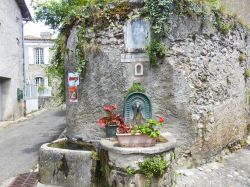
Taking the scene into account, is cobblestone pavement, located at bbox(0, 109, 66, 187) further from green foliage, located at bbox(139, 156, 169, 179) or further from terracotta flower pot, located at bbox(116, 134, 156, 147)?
green foliage, located at bbox(139, 156, 169, 179)

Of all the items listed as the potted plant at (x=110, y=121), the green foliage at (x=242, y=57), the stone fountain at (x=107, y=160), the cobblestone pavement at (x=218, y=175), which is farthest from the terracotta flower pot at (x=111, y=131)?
the green foliage at (x=242, y=57)

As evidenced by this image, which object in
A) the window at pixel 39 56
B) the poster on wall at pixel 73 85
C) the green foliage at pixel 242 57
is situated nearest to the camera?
the poster on wall at pixel 73 85

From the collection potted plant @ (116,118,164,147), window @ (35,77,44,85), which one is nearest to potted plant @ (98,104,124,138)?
potted plant @ (116,118,164,147)

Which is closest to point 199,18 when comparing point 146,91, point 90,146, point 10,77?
point 146,91

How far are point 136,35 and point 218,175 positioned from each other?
3175mm

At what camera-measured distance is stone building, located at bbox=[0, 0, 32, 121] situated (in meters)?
17.5

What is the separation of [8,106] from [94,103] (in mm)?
12762

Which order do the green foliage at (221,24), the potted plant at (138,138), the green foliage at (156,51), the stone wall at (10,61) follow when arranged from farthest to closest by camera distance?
the stone wall at (10,61), the green foliage at (221,24), the green foliage at (156,51), the potted plant at (138,138)

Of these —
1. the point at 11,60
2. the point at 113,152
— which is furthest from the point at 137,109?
the point at 11,60

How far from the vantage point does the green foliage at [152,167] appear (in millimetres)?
5004

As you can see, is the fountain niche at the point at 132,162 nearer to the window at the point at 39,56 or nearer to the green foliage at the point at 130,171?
the green foliage at the point at 130,171

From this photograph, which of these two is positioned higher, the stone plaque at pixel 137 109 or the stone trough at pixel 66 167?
the stone plaque at pixel 137 109

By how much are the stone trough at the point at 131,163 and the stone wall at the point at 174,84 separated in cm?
135

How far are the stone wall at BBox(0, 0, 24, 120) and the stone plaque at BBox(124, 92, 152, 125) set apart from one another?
11.9 meters
